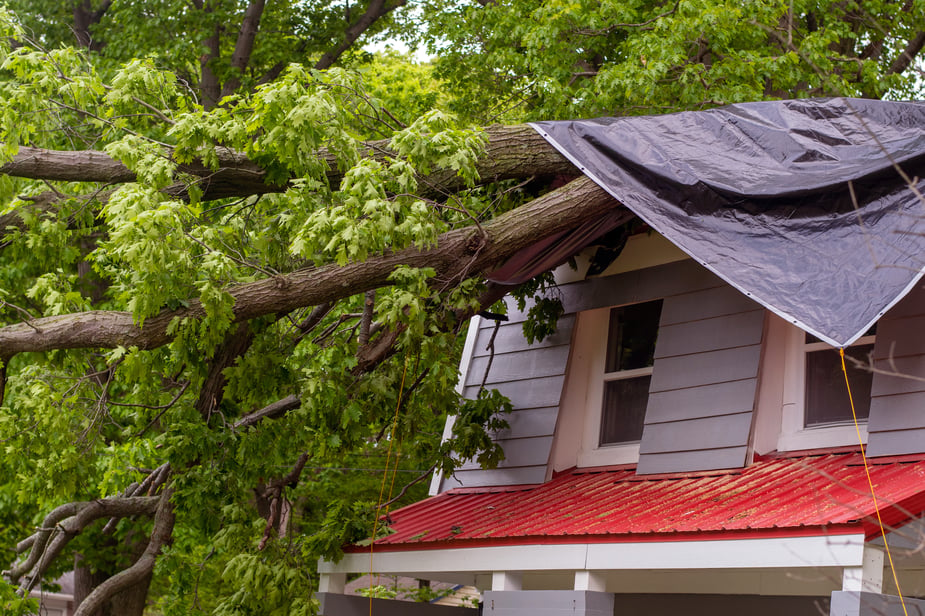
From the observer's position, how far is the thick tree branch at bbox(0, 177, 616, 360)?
6016mm

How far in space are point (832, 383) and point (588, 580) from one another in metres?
2.20

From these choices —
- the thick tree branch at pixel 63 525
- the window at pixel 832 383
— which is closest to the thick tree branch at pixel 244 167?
the window at pixel 832 383

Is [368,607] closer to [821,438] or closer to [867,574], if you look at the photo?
[821,438]

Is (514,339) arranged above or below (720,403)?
above

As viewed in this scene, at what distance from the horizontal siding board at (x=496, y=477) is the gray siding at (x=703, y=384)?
98 centimetres

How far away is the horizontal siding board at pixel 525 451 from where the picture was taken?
8.02m

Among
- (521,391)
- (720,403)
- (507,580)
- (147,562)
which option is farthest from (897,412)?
(147,562)

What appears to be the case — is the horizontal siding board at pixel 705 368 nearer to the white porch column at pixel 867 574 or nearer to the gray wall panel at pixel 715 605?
the gray wall panel at pixel 715 605

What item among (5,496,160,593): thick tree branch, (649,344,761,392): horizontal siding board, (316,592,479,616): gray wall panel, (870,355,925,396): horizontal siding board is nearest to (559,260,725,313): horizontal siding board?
(649,344,761,392): horizontal siding board

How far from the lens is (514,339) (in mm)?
9094

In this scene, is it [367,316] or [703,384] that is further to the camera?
[367,316]

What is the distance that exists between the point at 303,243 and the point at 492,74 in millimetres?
9587

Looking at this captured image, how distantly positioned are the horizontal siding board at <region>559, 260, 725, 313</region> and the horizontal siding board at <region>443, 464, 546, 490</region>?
4.61ft

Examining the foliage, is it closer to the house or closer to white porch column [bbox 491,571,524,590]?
the house
